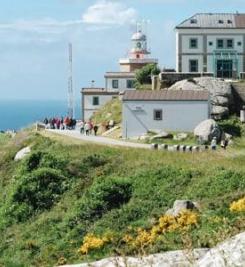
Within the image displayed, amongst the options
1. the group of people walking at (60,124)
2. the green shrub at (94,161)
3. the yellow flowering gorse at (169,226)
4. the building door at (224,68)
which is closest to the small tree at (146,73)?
the building door at (224,68)

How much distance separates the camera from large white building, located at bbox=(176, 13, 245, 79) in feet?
189

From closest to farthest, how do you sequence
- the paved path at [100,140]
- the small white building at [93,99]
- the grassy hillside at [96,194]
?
1. the grassy hillside at [96,194]
2. the paved path at [100,140]
3. the small white building at [93,99]

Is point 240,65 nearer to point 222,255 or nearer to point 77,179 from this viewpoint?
point 77,179

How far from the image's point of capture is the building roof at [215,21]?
5784 cm

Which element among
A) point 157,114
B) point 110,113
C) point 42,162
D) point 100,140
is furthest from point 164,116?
point 42,162

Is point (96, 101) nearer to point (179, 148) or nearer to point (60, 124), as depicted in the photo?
point (60, 124)

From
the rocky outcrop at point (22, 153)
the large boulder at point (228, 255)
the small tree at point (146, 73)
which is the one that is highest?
the small tree at point (146, 73)

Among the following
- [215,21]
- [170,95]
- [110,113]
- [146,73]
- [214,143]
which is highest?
[215,21]

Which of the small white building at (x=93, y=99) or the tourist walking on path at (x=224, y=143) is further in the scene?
the small white building at (x=93, y=99)

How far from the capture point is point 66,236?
25.2 metres

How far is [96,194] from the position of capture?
94.0ft

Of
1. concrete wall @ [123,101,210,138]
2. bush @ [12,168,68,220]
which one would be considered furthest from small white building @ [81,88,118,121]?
bush @ [12,168,68,220]

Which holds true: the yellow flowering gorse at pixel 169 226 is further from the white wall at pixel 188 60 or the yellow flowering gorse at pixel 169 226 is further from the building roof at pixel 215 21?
the building roof at pixel 215 21

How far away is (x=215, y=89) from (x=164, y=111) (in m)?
5.36
